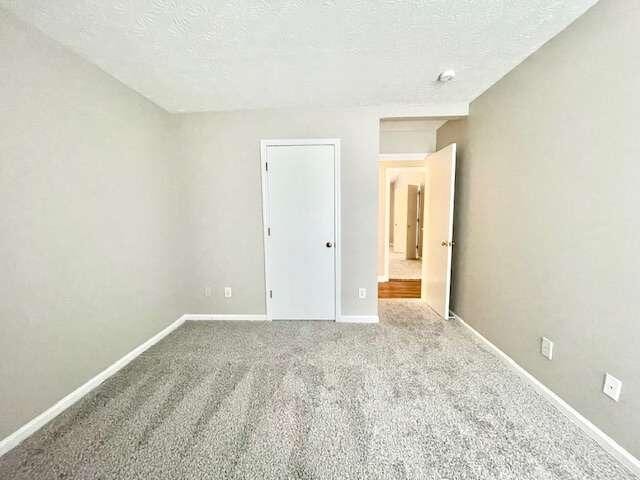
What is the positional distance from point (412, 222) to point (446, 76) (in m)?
5.10

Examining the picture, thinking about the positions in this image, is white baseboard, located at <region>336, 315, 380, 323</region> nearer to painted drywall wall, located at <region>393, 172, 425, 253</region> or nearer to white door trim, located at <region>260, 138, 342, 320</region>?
white door trim, located at <region>260, 138, 342, 320</region>

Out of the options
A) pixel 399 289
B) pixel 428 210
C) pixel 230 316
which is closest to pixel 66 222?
pixel 230 316

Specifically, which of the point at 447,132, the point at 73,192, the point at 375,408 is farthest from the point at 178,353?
the point at 447,132

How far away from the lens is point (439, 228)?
278 centimetres

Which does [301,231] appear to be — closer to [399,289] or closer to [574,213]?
[574,213]

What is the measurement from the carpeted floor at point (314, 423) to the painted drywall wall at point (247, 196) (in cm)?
74

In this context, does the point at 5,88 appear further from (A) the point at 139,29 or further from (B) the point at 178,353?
(B) the point at 178,353

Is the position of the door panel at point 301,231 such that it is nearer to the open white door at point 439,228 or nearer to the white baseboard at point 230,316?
the white baseboard at point 230,316

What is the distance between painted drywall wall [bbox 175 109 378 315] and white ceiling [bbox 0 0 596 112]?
37 cm

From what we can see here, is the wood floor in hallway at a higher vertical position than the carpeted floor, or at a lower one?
lower

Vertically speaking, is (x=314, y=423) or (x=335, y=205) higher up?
(x=335, y=205)

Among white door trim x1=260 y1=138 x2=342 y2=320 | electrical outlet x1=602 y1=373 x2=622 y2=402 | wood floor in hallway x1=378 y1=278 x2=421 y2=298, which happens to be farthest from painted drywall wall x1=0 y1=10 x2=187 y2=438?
electrical outlet x1=602 y1=373 x2=622 y2=402

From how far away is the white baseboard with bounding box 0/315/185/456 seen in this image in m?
1.26

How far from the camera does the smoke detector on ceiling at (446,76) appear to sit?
1.85 metres
